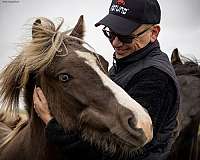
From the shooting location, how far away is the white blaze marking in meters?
2.78

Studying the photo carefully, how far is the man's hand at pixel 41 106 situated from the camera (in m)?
3.29

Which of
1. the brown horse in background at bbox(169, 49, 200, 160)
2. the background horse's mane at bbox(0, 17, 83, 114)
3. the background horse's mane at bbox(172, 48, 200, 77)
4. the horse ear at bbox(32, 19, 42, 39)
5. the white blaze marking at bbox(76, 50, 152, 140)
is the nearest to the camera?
the white blaze marking at bbox(76, 50, 152, 140)

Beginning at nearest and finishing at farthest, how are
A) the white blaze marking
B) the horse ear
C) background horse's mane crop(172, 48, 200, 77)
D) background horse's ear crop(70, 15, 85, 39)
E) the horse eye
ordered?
the white blaze marking → the horse eye → the horse ear → background horse's ear crop(70, 15, 85, 39) → background horse's mane crop(172, 48, 200, 77)

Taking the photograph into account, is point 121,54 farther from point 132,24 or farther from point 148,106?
point 148,106

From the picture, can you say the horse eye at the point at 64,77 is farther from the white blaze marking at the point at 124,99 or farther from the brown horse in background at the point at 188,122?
the brown horse in background at the point at 188,122

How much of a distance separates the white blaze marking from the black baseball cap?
34 cm

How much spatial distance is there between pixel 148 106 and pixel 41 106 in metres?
0.76

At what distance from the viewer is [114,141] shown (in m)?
2.94

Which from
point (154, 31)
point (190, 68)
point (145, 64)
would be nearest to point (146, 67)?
point (145, 64)

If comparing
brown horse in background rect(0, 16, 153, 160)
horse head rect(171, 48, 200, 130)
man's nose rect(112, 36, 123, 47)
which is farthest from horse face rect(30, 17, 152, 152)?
horse head rect(171, 48, 200, 130)

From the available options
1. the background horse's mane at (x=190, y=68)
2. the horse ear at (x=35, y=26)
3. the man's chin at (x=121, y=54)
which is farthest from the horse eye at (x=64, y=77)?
the background horse's mane at (x=190, y=68)

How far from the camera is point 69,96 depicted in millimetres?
3127

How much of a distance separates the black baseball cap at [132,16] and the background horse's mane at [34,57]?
29cm

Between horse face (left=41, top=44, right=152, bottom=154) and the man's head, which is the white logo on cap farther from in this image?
horse face (left=41, top=44, right=152, bottom=154)
